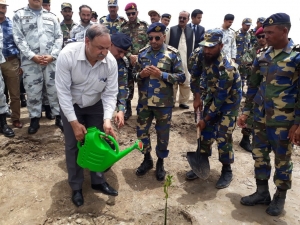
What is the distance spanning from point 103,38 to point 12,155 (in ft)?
8.82

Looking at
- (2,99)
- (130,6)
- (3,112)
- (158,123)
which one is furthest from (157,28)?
(3,112)

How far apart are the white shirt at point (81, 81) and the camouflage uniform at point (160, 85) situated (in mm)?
642

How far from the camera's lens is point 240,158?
170 inches

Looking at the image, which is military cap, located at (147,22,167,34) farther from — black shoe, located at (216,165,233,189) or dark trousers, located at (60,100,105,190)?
black shoe, located at (216,165,233,189)

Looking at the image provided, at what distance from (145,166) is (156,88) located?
1.19 meters

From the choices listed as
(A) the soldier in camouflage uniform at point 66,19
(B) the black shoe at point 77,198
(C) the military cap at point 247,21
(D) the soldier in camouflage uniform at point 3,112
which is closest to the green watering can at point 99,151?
(B) the black shoe at point 77,198

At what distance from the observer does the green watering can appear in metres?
2.35

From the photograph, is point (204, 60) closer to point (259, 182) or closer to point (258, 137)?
point (258, 137)

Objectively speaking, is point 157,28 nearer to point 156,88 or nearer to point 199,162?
point 156,88

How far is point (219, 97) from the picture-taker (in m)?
3.04

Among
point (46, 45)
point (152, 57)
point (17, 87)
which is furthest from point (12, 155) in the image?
point (152, 57)

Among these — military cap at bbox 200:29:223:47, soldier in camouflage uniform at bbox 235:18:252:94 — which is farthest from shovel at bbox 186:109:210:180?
soldier in camouflage uniform at bbox 235:18:252:94

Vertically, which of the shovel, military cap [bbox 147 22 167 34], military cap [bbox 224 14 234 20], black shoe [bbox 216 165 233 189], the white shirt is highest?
military cap [bbox 224 14 234 20]

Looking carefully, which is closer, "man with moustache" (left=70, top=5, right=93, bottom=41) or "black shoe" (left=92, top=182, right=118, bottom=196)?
"black shoe" (left=92, top=182, right=118, bottom=196)
